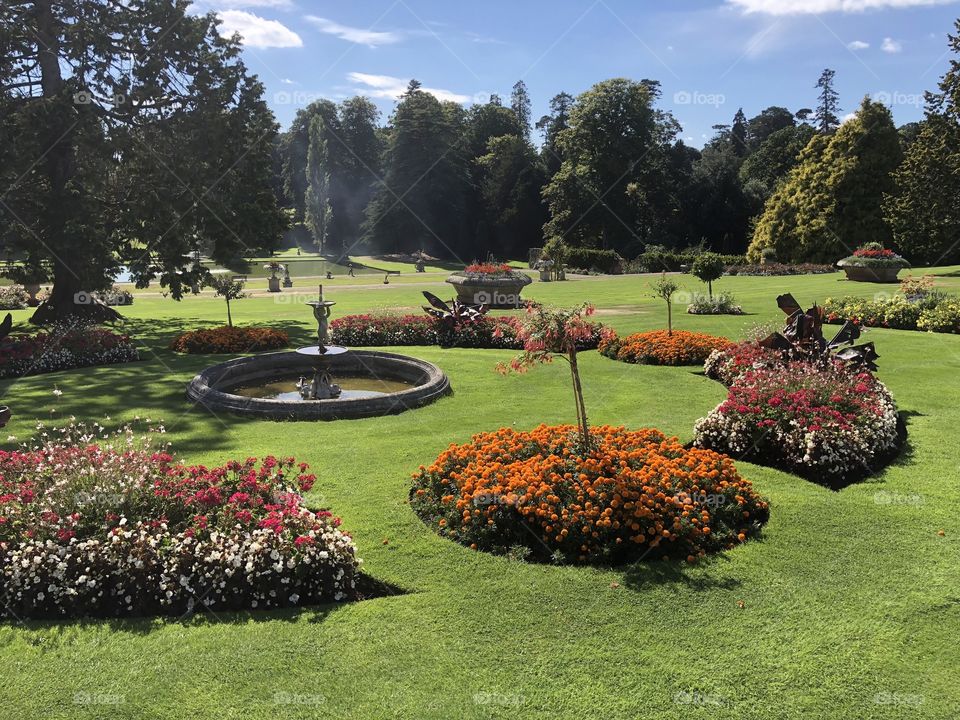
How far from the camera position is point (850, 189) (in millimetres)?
45562

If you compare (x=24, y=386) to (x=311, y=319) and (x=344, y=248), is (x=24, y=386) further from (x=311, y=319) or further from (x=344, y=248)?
(x=344, y=248)

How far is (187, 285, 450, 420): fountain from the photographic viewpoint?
41.0 ft

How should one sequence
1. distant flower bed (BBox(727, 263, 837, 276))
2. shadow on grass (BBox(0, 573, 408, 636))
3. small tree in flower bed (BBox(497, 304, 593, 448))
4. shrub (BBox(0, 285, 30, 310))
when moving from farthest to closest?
distant flower bed (BBox(727, 263, 837, 276)), shrub (BBox(0, 285, 30, 310)), small tree in flower bed (BBox(497, 304, 593, 448)), shadow on grass (BBox(0, 573, 408, 636))

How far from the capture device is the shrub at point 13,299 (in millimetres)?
32938

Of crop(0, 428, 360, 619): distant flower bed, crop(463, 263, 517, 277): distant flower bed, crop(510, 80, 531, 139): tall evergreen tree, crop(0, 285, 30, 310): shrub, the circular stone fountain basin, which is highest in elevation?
crop(510, 80, 531, 139): tall evergreen tree

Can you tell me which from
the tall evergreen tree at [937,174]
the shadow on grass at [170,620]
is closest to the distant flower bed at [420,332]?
the shadow on grass at [170,620]

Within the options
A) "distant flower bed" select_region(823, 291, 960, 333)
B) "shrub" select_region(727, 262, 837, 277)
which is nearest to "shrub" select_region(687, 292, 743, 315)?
"distant flower bed" select_region(823, 291, 960, 333)

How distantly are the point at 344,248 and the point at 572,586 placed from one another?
7656cm

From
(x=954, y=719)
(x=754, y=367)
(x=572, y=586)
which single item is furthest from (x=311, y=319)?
(x=954, y=719)

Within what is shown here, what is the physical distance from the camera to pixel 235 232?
85.0ft

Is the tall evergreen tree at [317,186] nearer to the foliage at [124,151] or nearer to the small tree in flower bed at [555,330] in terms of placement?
the foliage at [124,151]

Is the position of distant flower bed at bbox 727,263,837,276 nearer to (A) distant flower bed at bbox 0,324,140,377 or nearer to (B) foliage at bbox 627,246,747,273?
(B) foliage at bbox 627,246,747,273

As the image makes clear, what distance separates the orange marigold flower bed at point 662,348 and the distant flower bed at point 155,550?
11.6 meters

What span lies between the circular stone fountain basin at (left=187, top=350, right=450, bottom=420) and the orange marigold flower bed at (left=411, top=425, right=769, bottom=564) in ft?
14.2
